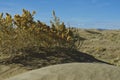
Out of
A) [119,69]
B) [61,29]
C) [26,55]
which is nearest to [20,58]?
[26,55]

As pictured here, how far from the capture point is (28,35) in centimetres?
1239

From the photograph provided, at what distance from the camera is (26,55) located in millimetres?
11734

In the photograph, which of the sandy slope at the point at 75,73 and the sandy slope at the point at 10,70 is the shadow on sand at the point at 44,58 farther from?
the sandy slope at the point at 75,73

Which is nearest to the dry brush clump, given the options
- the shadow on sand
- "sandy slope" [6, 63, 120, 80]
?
the shadow on sand

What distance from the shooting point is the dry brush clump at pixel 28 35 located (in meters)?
12.0

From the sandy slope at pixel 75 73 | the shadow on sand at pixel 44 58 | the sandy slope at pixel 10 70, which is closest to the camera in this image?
the sandy slope at pixel 75 73

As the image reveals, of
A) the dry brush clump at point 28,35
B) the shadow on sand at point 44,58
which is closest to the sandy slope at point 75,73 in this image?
the shadow on sand at point 44,58

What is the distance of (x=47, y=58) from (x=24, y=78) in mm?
6333

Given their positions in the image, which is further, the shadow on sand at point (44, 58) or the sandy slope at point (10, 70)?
the shadow on sand at point (44, 58)

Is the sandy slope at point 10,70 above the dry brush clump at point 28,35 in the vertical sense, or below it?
below

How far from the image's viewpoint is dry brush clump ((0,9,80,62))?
472 inches

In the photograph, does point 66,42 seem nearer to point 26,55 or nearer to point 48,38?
point 48,38

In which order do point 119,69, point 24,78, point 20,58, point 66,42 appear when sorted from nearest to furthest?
point 24,78, point 119,69, point 20,58, point 66,42

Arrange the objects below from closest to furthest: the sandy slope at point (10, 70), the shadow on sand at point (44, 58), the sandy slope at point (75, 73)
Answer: the sandy slope at point (75, 73) < the sandy slope at point (10, 70) < the shadow on sand at point (44, 58)
